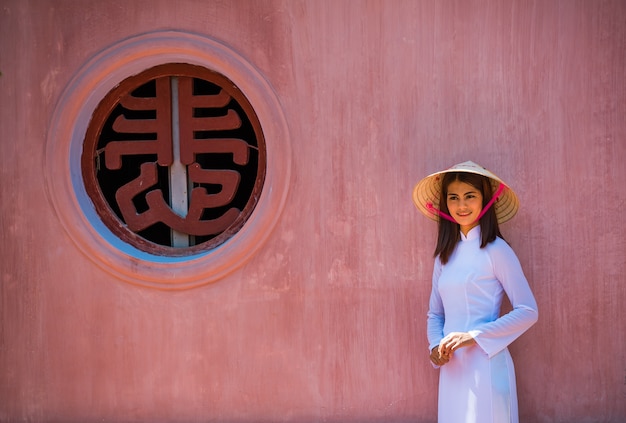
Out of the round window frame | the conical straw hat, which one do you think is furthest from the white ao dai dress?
the round window frame

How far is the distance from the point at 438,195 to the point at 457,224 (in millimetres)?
220

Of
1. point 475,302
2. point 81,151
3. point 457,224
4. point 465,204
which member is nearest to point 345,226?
point 457,224

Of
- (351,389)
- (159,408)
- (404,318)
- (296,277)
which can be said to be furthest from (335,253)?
(159,408)

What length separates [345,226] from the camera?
379 centimetres

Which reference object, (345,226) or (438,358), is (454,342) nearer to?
(438,358)

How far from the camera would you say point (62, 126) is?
3.94 m

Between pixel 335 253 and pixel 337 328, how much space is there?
1.36 feet

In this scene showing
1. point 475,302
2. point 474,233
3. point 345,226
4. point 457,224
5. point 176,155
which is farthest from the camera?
point 176,155

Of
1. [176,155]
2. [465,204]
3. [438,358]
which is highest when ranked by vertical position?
[176,155]

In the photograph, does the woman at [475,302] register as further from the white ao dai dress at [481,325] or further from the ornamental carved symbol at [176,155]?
the ornamental carved symbol at [176,155]

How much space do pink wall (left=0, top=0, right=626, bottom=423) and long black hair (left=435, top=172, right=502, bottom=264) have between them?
12.3 inches

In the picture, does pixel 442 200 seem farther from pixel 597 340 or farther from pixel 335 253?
pixel 597 340

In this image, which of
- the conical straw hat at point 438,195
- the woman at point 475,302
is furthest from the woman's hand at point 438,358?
the conical straw hat at point 438,195

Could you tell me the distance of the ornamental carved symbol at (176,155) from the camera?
3902 mm
